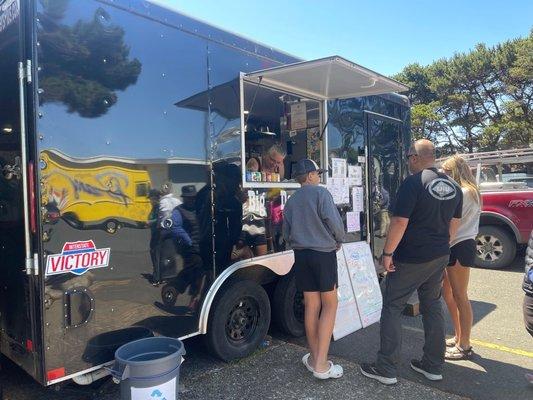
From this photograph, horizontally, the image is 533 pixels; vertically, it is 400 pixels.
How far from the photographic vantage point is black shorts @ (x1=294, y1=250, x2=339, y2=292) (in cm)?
341

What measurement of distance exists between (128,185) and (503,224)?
22.0ft

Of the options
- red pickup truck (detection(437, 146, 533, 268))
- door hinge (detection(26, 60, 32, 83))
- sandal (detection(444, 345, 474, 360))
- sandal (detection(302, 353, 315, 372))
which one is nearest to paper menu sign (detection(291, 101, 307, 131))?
sandal (detection(302, 353, 315, 372))

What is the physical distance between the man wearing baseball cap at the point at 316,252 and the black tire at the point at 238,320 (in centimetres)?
51

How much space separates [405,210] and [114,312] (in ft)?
6.97

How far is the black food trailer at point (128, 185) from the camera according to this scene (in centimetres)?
251

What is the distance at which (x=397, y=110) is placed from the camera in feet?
19.1

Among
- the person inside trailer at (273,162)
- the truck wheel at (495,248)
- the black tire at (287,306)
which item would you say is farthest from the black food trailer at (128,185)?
the truck wheel at (495,248)

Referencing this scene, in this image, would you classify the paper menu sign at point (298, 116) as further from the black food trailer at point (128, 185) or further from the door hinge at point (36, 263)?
the door hinge at point (36, 263)

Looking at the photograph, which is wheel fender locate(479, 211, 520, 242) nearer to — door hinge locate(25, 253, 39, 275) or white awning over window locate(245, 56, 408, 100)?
white awning over window locate(245, 56, 408, 100)

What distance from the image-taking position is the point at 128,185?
2.83 metres

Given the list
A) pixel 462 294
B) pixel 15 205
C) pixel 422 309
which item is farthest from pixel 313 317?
pixel 15 205

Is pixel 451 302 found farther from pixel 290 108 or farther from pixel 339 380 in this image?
pixel 290 108

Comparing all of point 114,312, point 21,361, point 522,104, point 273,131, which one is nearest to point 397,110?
point 273,131

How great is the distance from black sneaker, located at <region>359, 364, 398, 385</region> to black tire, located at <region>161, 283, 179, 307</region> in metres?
1.60
